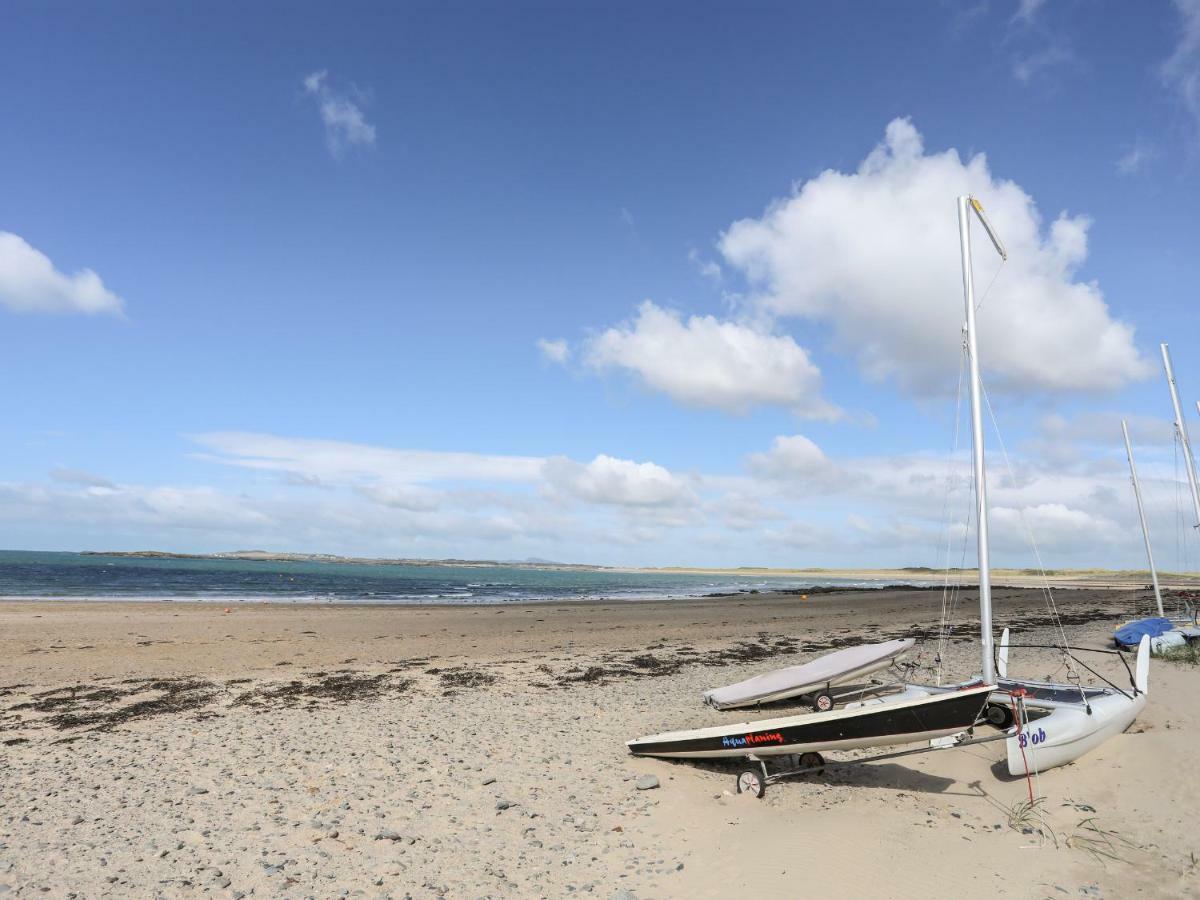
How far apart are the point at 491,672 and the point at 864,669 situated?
10.7 m

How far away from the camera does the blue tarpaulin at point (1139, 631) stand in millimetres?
23438

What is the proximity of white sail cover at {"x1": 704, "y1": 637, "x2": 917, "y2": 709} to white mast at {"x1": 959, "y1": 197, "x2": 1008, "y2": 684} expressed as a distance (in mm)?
1808

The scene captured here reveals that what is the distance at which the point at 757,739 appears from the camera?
9.59 metres

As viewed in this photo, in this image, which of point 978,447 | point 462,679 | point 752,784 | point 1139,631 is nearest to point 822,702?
point 752,784

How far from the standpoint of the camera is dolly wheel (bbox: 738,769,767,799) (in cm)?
941

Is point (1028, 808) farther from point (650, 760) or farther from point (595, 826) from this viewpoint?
point (595, 826)

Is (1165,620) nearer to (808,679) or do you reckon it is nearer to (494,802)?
(808,679)

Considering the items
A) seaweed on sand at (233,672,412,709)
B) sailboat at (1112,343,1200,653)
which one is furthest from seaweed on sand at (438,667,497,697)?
sailboat at (1112,343,1200,653)

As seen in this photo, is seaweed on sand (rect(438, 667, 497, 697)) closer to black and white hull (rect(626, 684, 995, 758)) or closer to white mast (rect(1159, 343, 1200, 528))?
black and white hull (rect(626, 684, 995, 758))

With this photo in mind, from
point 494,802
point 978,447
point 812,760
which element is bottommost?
point 494,802

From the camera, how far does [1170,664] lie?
795 inches

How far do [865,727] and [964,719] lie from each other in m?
1.31

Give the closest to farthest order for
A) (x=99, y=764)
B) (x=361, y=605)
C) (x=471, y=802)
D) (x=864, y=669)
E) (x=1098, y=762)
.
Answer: (x=471, y=802) < (x=99, y=764) < (x=1098, y=762) < (x=864, y=669) < (x=361, y=605)

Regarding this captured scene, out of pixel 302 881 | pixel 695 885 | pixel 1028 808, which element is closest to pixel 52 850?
pixel 302 881
